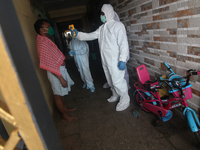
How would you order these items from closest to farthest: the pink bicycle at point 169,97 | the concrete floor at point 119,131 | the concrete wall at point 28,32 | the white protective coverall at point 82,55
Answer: the pink bicycle at point 169,97, the concrete floor at point 119,131, the concrete wall at point 28,32, the white protective coverall at point 82,55

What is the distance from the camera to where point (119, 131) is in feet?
5.71

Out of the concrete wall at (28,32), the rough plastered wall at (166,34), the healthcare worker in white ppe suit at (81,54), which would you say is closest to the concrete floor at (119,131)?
the rough plastered wall at (166,34)

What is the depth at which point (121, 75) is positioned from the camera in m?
2.08

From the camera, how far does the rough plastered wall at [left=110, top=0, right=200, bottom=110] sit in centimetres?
134

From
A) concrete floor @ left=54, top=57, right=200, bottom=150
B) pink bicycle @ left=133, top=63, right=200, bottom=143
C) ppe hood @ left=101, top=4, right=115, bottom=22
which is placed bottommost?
concrete floor @ left=54, top=57, right=200, bottom=150

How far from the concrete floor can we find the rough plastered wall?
0.41 meters

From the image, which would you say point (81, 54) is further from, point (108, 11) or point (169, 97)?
point (169, 97)

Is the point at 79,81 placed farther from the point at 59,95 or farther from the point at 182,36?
the point at 182,36


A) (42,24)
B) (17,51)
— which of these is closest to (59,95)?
(42,24)

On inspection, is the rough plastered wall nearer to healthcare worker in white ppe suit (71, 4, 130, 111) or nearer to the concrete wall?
healthcare worker in white ppe suit (71, 4, 130, 111)

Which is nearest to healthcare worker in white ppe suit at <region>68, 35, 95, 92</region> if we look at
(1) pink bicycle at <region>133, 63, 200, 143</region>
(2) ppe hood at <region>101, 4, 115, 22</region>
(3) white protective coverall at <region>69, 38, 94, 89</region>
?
(3) white protective coverall at <region>69, 38, 94, 89</region>

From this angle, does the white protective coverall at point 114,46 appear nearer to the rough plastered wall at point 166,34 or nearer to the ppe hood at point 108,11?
the ppe hood at point 108,11

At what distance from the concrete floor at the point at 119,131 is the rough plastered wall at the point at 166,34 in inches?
16.2

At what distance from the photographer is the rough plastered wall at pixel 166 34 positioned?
1.34 m
